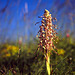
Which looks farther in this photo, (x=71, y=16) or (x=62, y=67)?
(x=71, y=16)

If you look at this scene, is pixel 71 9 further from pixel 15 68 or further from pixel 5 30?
pixel 15 68

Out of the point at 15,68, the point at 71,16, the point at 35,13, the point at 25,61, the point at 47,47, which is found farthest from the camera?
the point at 71,16

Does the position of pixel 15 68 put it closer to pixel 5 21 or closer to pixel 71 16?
pixel 5 21

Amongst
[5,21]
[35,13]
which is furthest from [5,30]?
[35,13]

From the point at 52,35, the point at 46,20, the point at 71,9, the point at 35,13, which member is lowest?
the point at 52,35

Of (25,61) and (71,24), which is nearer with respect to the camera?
(25,61)

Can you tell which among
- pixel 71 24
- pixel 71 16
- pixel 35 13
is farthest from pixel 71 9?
pixel 35 13

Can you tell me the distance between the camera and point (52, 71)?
175 cm

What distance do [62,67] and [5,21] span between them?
2.32 metres

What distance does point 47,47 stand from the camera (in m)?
1.48

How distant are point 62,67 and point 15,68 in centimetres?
85

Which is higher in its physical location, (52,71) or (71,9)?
(71,9)

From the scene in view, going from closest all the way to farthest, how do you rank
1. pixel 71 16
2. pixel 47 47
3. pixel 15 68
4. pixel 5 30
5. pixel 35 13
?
pixel 47 47
pixel 15 68
pixel 35 13
pixel 71 16
pixel 5 30

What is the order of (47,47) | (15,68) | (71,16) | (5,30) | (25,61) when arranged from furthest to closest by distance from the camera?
(5,30)
(71,16)
(25,61)
(15,68)
(47,47)
